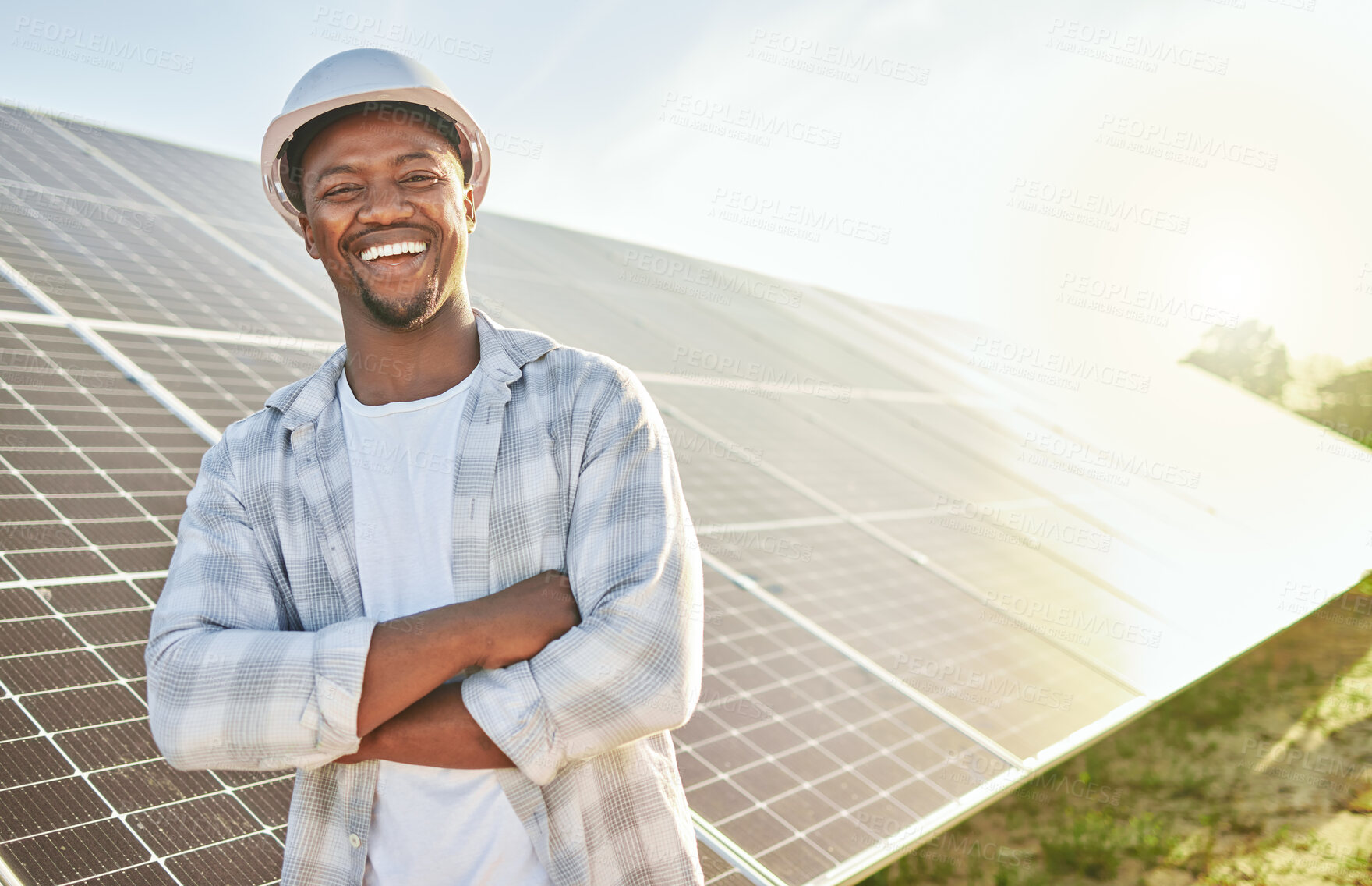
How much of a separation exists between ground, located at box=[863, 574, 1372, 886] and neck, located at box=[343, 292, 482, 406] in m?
4.93

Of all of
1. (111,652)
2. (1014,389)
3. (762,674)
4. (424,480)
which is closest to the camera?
(424,480)

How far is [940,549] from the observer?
8.16 meters

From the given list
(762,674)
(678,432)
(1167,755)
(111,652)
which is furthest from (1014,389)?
(111,652)

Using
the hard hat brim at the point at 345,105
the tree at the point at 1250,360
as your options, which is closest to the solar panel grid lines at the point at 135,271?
the hard hat brim at the point at 345,105

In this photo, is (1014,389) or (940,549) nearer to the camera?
(940,549)

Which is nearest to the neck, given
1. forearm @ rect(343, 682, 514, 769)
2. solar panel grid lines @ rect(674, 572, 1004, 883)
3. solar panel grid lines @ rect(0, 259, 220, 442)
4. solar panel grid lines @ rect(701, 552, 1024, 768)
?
forearm @ rect(343, 682, 514, 769)

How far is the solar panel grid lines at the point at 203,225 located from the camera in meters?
8.41

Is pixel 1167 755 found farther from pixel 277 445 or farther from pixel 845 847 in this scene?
pixel 277 445

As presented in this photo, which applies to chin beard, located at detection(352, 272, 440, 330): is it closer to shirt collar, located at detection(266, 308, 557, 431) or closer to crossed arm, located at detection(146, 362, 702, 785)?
shirt collar, located at detection(266, 308, 557, 431)

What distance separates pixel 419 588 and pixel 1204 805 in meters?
7.62

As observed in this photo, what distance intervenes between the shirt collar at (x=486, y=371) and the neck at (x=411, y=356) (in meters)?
0.05

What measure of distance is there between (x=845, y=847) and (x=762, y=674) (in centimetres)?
112

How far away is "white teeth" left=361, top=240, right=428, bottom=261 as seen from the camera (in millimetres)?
2117

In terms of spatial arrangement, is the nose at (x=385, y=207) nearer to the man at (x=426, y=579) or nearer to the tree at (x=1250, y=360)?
the man at (x=426, y=579)
